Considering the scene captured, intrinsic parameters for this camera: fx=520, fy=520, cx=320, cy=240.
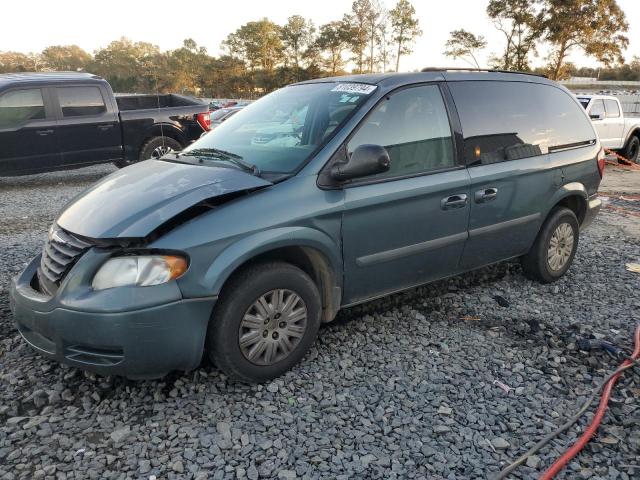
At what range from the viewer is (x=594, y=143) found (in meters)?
4.75

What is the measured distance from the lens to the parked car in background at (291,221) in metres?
2.54

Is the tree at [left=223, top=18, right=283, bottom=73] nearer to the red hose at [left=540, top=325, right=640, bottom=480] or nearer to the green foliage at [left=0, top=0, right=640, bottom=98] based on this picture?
the green foliage at [left=0, top=0, right=640, bottom=98]

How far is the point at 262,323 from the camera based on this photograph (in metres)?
2.87

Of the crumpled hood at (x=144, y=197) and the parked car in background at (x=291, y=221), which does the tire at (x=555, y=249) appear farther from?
the crumpled hood at (x=144, y=197)

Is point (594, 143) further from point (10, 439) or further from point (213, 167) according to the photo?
point (10, 439)

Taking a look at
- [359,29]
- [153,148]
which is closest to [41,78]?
[153,148]

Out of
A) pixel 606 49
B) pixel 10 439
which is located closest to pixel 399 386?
pixel 10 439

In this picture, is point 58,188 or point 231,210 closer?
point 231,210

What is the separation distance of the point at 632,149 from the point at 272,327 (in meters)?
15.3

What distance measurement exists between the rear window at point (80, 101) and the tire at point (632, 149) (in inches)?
534

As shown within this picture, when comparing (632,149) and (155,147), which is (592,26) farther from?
(155,147)

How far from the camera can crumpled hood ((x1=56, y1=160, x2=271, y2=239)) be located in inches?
103

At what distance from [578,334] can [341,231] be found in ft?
6.36

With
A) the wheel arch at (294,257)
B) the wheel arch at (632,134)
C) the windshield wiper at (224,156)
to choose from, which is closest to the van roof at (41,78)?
the windshield wiper at (224,156)
